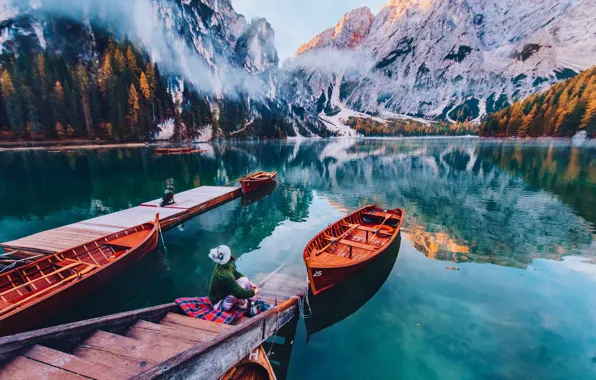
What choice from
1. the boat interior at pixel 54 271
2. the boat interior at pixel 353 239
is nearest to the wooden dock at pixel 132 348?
the boat interior at pixel 54 271

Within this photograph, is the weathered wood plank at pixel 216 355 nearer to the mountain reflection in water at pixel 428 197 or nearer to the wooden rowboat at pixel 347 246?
the wooden rowboat at pixel 347 246

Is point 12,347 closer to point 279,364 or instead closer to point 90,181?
point 279,364

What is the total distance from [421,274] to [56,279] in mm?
→ 15743

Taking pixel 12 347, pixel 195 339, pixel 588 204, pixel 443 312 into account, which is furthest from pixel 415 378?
pixel 588 204

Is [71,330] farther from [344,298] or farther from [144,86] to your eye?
[144,86]

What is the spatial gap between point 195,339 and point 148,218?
16491 mm

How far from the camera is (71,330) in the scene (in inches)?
171

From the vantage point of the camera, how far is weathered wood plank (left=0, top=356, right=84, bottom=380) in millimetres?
3514

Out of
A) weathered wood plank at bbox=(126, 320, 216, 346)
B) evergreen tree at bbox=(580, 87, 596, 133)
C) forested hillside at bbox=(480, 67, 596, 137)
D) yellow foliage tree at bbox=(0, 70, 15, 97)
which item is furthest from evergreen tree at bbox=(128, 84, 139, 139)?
evergreen tree at bbox=(580, 87, 596, 133)

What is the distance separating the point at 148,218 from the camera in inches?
740

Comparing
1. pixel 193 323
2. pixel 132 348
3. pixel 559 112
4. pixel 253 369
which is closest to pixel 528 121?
pixel 559 112

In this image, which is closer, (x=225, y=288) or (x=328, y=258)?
(x=225, y=288)

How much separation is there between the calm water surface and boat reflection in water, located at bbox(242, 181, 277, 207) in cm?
90

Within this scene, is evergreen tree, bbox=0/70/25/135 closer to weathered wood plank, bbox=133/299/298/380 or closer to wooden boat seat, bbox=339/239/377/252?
wooden boat seat, bbox=339/239/377/252
